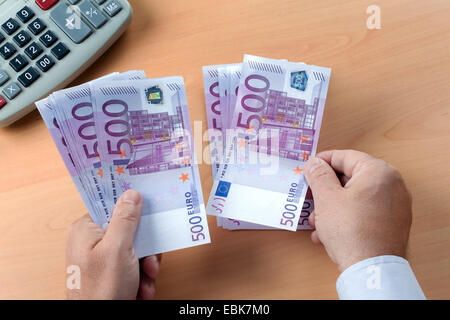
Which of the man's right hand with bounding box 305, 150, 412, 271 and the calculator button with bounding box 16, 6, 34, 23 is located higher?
the calculator button with bounding box 16, 6, 34, 23

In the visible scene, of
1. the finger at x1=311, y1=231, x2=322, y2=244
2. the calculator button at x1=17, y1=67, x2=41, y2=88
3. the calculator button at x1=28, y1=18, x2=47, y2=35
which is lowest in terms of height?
the finger at x1=311, y1=231, x2=322, y2=244

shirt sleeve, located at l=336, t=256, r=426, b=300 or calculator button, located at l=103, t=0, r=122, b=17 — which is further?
calculator button, located at l=103, t=0, r=122, b=17

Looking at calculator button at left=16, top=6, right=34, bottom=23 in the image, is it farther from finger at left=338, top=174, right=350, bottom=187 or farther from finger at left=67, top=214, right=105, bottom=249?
finger at left=338, top=174, right=350, bottom=187

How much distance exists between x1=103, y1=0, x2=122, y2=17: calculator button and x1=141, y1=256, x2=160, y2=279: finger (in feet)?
1.21

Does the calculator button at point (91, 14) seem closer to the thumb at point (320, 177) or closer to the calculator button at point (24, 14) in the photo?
the calculator button at point (24, 14)

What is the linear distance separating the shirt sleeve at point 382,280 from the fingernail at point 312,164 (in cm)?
14

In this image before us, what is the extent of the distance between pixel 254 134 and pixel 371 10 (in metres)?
0.28

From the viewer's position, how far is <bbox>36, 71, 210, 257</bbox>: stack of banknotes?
0.52m

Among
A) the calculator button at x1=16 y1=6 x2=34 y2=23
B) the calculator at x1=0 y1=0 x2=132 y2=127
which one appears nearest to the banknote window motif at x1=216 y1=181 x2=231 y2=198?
the calculator at x1=0 y1=0 x2=132 y2=127

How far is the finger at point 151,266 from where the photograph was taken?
51cm

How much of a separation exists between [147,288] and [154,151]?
0.19m
